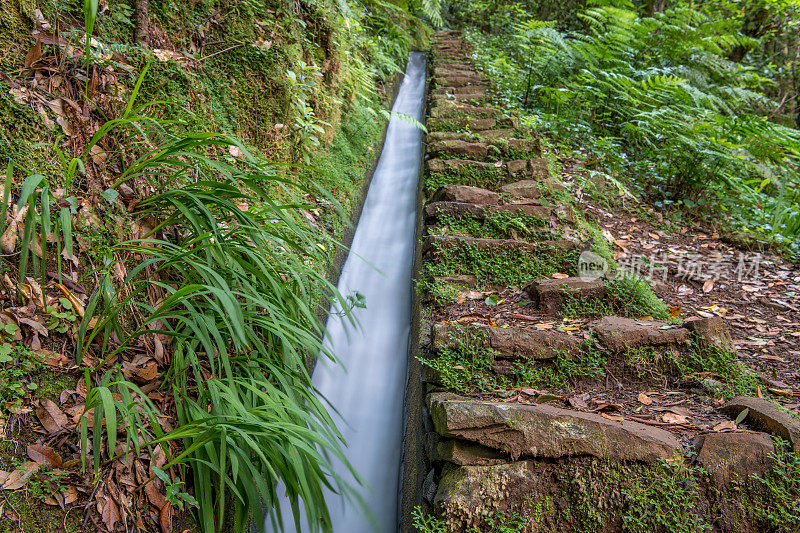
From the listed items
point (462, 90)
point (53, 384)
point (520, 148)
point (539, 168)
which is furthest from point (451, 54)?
point (53, 384)

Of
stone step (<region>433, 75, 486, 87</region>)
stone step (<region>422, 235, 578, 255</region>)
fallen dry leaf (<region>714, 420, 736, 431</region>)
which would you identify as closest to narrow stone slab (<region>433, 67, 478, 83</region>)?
stone step (<region>433, 75, 486, 87</region>)

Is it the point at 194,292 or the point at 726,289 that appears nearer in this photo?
the point at 194,292

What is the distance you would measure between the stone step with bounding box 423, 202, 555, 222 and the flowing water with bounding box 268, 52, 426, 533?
1.56ft

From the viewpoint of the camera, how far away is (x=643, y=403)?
1940mm

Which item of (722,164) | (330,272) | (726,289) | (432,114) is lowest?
(726,289)

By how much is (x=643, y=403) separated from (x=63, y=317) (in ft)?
7.34

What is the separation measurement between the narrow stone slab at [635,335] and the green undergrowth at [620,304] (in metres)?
0.22

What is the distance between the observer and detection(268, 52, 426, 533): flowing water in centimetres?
212

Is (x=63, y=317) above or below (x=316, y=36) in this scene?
below

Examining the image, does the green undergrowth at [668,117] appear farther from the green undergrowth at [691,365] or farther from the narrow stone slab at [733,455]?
the narrow stone slab at [733,455]

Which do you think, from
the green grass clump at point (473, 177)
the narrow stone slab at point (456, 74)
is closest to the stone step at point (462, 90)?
the narrow stone slab at point (456, 74)

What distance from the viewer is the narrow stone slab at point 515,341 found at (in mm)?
2080

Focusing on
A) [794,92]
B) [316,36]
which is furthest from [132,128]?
[794,92]

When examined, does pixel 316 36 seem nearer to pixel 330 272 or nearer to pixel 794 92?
pixel 330 272
